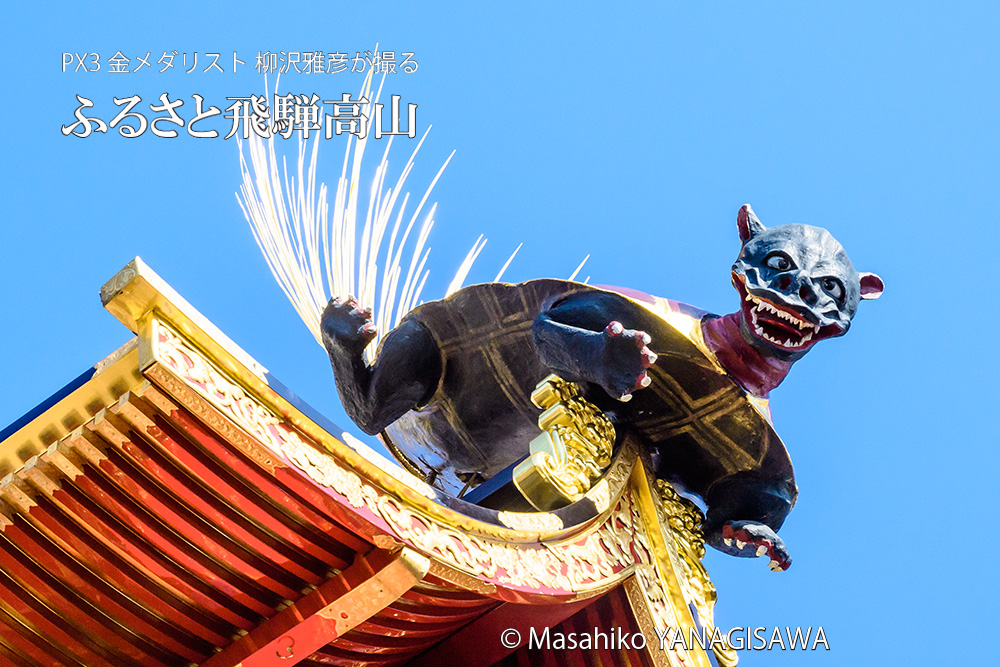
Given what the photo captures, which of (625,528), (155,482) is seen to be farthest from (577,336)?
(155,482)

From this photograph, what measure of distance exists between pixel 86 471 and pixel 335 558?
0.77 m

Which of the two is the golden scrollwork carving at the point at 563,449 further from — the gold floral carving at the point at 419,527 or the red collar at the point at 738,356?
the red collar at the point at 738,356

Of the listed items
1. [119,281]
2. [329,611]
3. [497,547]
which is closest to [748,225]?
[497,547]

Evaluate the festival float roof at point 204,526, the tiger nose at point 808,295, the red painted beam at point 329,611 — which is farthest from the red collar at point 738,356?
the red painted beam at point 329,611

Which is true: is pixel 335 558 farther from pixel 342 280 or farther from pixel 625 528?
pixel 342 280

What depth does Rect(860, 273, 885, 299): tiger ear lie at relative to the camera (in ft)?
16.1

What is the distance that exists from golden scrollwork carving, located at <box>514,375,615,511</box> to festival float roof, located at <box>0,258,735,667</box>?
46cm

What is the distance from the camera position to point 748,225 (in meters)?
4.77

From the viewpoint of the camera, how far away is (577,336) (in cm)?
452

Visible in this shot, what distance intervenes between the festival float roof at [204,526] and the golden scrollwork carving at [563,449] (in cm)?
46

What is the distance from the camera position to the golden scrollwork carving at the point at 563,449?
444 centimetres

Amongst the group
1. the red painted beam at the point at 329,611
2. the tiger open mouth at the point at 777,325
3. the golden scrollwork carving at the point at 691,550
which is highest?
the tiger open mouth at the point at 777,325

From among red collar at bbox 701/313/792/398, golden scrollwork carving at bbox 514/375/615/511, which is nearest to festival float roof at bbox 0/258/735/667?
golden scrollwork carving at bbox 514/375/615/511

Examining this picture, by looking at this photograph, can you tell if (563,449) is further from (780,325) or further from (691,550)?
(780,325)
